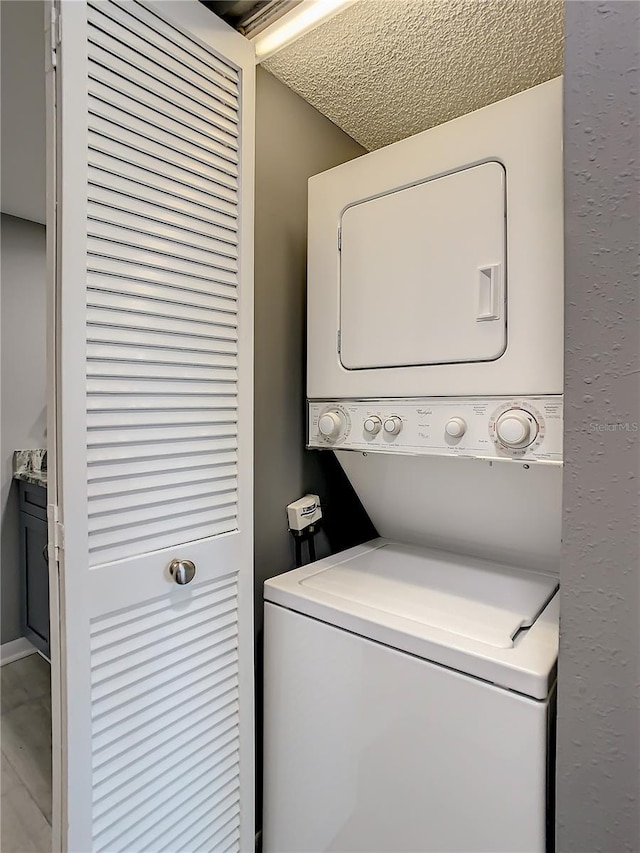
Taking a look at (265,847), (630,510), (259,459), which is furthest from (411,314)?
(265,847)

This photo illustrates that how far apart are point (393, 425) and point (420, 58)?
1294 mm

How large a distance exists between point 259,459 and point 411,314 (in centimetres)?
74

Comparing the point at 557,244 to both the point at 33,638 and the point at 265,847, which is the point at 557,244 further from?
the point at 33,638

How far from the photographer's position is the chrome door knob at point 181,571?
1317 millimetres

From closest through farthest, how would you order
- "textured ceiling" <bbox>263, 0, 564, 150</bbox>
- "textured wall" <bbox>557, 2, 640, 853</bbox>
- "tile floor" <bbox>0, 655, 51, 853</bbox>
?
"textured wall" <bbox>557, 2, 640, 853</bbox>
"textured ceiling" <bbox>263, 0, 564, 150</bbox>
"tile floor" <bbox>0, 655, 51, 853</bbox>

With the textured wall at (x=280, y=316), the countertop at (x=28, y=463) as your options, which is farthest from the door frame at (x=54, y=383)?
the countertop at (x=28, y=463)

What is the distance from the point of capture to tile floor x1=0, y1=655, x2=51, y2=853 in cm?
176

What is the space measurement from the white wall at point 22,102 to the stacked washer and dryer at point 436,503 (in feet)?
3.38

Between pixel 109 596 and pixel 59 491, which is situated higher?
pixel 59 491

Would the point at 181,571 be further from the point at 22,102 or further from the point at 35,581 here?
the point at 35,581

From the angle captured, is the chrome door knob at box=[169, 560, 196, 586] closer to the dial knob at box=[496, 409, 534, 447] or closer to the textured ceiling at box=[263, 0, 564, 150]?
the dial knob at box=[496, 409, 534, 447]

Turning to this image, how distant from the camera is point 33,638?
292 centimetres

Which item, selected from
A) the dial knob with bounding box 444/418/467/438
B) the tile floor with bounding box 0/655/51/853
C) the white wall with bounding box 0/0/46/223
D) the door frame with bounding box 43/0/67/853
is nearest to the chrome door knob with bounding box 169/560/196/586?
the door frame with bounding box 43/0/67/853

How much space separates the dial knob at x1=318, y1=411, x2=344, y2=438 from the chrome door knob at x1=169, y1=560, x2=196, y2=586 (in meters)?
0.63
